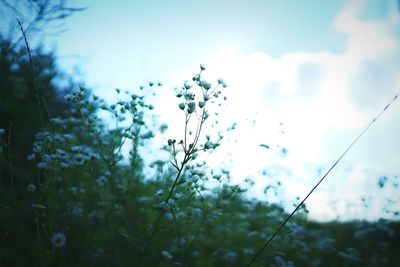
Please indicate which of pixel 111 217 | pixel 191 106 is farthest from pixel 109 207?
pixel 191 106

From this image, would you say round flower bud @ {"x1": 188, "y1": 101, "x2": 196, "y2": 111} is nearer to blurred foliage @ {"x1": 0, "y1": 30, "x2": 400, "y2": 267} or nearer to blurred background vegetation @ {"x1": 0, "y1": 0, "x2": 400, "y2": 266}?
blurred foliage @ {"x1": 0, "y1": 30, "x2": 400, "y2": 267}

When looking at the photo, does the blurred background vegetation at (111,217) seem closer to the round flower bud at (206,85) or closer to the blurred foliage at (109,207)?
the blurred foliage at (109,207)

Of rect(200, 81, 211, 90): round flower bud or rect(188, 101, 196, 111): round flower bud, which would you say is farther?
rect(200, 81, 211, 90): round flower bud

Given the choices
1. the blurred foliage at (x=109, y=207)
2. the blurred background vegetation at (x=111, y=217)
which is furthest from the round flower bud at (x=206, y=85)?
the blurred background vegetation at (x=111, y=217)

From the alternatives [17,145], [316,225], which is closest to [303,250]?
[316,225]

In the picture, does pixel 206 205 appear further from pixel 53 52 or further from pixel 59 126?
pixel 53 52

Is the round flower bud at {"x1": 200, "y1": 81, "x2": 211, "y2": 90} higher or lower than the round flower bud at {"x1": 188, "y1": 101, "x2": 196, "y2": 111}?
below

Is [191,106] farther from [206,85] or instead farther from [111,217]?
[111,217]

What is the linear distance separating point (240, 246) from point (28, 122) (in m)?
4.41

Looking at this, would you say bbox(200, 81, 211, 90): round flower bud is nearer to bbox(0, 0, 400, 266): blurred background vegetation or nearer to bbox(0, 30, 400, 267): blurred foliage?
bbox(0, 30, 400, 267): blurred foliage

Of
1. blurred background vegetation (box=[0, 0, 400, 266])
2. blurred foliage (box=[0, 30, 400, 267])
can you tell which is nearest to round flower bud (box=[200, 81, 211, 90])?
blurred foliage (box=[0, 30, 400, 267])

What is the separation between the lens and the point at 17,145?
5.37m

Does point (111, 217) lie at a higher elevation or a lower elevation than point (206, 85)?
lower

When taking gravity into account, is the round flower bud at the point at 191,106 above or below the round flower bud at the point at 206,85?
below
